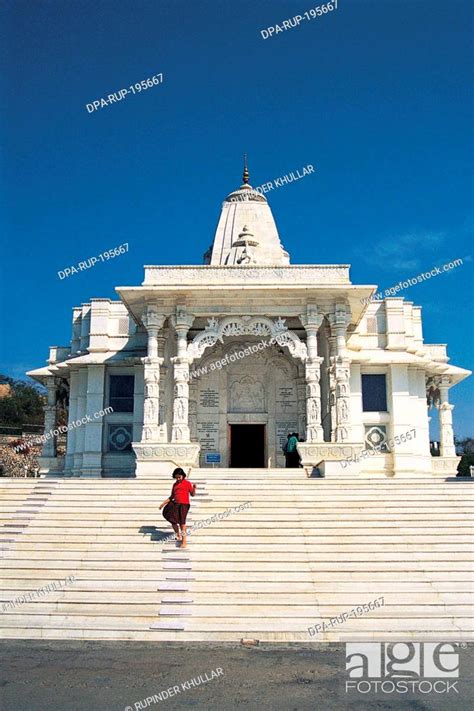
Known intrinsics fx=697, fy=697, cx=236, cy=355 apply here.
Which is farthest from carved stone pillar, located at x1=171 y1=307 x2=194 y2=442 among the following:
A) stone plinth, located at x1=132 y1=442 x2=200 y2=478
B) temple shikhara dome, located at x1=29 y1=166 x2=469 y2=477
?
stone plinth, located at x1=132 y1=442 x2=200 y2=478

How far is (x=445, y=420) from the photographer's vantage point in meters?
27.2

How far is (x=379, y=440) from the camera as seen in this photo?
25125 mm

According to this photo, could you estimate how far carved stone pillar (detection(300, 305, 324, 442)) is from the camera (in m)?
20.7

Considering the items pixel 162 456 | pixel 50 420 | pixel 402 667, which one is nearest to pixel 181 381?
pixel 162 456

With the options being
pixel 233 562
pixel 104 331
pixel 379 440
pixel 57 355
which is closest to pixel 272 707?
pixel 233 562

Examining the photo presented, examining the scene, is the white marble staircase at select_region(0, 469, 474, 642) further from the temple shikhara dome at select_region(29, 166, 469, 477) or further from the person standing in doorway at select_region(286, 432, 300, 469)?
the person standing in doorway at select_region(286, 432, 300, 469)

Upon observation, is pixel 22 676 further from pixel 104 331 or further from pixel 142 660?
pixel 104 331

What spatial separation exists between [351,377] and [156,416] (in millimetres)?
7918

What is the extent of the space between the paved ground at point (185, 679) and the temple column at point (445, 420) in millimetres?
18184

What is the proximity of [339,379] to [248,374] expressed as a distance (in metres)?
4.76

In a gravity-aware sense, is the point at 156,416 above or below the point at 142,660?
above

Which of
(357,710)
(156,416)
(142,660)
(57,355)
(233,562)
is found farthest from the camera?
(57,355)

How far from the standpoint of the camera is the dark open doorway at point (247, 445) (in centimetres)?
2502

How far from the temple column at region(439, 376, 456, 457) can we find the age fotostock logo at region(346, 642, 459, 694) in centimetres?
1792
